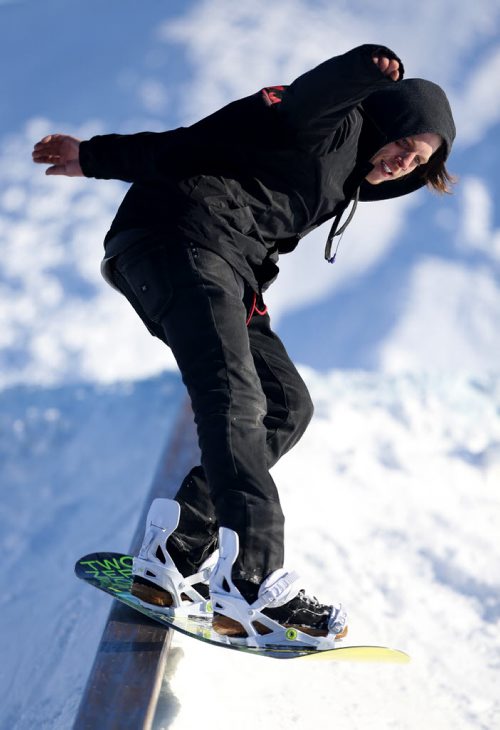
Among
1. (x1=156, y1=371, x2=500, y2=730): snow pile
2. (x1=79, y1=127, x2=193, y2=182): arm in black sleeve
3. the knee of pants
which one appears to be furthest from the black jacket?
(x1=156, y1=371, x2=500, y2=730): snow pile

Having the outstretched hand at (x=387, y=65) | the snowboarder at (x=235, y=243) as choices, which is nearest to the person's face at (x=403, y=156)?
the snowboarder at (x=235, y=243)

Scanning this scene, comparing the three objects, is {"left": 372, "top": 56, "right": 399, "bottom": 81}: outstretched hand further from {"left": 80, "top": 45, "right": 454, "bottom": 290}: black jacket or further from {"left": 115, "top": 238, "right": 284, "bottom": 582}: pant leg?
{"left": 115, "top": 238, "right": 284, "bottom": 582}: pant leg

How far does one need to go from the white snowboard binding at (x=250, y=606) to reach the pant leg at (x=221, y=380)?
1.2 inches

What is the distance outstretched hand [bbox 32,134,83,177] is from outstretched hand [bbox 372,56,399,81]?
3.28 feet

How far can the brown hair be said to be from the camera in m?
2.87

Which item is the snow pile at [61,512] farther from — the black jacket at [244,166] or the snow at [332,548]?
the black jacket at [244,166]

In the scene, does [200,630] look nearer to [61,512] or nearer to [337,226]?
[337,226]

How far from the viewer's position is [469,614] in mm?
3938

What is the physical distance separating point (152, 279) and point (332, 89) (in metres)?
0.73

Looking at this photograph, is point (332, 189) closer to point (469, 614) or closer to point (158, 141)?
point (158, 141)

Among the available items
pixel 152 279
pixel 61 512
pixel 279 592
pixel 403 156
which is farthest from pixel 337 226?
pixel 61 512

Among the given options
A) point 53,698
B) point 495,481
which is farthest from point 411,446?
point 53,698

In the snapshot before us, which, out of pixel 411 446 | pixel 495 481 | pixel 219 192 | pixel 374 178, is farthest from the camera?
pixel 411 446

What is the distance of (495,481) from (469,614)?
5.81 ft
